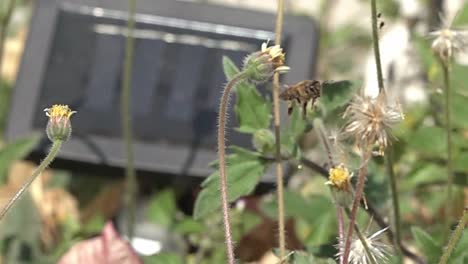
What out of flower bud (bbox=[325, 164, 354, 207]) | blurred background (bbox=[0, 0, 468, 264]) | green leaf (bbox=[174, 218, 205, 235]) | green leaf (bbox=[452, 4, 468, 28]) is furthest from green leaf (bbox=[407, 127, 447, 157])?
flower bud (bbox=[325, 164, 354, 207])

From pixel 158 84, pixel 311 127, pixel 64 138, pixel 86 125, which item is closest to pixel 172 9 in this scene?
pixel 158 84

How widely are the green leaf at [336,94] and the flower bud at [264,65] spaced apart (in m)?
0.16

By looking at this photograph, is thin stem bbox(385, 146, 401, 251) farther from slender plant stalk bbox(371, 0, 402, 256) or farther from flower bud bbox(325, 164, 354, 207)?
flower bud bbox(325, 164, 354, 207)

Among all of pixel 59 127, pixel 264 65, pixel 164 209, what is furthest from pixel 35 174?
pixel 164 209

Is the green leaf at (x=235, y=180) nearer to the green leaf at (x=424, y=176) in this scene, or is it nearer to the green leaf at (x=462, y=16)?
the green leaf at (x=462, y=16)

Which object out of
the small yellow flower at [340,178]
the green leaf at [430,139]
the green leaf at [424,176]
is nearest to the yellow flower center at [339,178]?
the small yellow flower at [340,178]

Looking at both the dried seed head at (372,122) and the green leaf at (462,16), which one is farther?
the green leaf at (462,16)

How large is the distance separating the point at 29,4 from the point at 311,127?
1.30 m

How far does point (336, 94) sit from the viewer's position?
3.00 feet

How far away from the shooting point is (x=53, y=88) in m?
1.39

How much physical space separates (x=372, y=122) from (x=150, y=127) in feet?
2.44

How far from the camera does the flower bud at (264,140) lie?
89cm

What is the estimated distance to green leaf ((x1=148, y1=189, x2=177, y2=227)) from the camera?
1316mm

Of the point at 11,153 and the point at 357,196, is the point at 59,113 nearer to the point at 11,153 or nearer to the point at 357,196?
the point at 357,196
